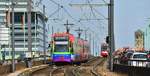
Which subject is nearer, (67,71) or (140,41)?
(67,71)

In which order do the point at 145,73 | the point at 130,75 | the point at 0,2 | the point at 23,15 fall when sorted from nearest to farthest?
the point at 145,73
the point at 130,75
the point at 0,2
the point at 23,15

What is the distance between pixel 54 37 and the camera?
65.1m

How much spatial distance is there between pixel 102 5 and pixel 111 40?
481 cm

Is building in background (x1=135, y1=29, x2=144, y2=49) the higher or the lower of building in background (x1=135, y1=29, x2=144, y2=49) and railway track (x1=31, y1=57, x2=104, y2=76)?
the higher

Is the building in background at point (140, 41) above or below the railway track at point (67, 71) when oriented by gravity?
above

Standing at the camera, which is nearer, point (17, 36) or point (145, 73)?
point (145, 73)

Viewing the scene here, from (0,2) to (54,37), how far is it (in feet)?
131

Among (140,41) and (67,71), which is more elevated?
(140,41)

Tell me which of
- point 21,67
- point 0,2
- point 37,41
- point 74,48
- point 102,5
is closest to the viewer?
point 102,5

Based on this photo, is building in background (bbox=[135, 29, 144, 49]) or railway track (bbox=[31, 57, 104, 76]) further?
building in background (bbox=[135, 29, 144, 49])

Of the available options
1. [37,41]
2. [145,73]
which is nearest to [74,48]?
[145,73]

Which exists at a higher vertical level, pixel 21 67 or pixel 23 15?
pixel 23 15

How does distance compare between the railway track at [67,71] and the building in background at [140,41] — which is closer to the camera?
the railway track at [67,71]

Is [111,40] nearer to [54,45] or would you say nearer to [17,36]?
[54,45]
